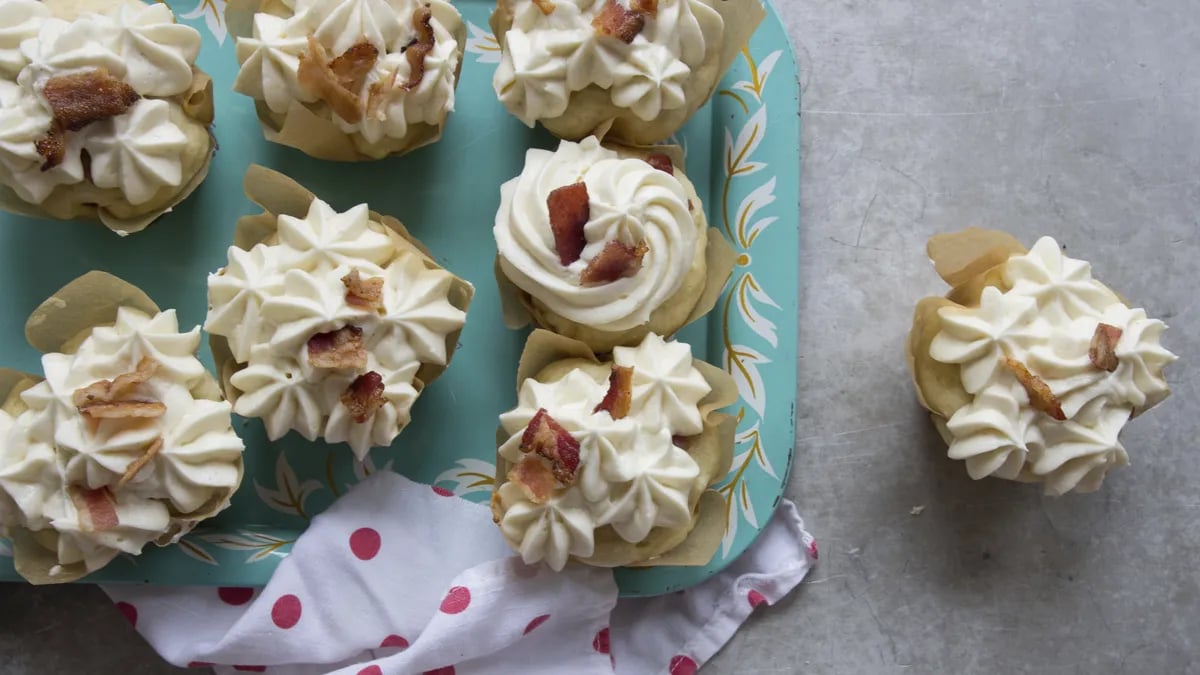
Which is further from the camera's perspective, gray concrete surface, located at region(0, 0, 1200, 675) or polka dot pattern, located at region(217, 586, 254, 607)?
gray concrete surface, located at region(0, 0, 1200, 675)

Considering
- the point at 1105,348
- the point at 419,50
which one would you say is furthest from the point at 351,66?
the point at 1105,348

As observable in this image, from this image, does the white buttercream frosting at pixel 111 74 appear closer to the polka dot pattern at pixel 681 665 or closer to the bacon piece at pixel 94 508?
the bacon piece at pixel 94 508

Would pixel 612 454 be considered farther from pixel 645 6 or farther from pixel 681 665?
pixel 645 6

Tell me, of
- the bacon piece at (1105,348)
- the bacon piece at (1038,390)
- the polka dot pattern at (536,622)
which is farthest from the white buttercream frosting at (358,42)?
the bacon piece at (1105,348)

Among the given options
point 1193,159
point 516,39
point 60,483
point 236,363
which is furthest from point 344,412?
point 1193,159

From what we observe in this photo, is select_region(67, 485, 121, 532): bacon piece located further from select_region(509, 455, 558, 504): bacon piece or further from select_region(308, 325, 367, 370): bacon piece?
select_region(509, 455, 558, 504): bacon piece

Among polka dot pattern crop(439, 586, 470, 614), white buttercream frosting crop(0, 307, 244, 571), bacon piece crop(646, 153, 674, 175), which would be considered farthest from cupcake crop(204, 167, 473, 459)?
bacon piece crop(646, 153, 674, 175)

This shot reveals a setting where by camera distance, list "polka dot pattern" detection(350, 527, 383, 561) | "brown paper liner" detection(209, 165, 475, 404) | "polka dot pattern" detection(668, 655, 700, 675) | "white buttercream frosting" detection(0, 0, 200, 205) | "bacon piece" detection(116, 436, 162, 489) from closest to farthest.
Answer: "bacon piece" detection(116, 436, 162, 489), "white buttercream frosting" detection(0, 0, 200, 205), "brown paper liner" detection(209, 165, 475, 404), "polka dot pattern" detection(350, 527, 383, 561), "polka dot pattern" detection(668, 655, 700, 675)
